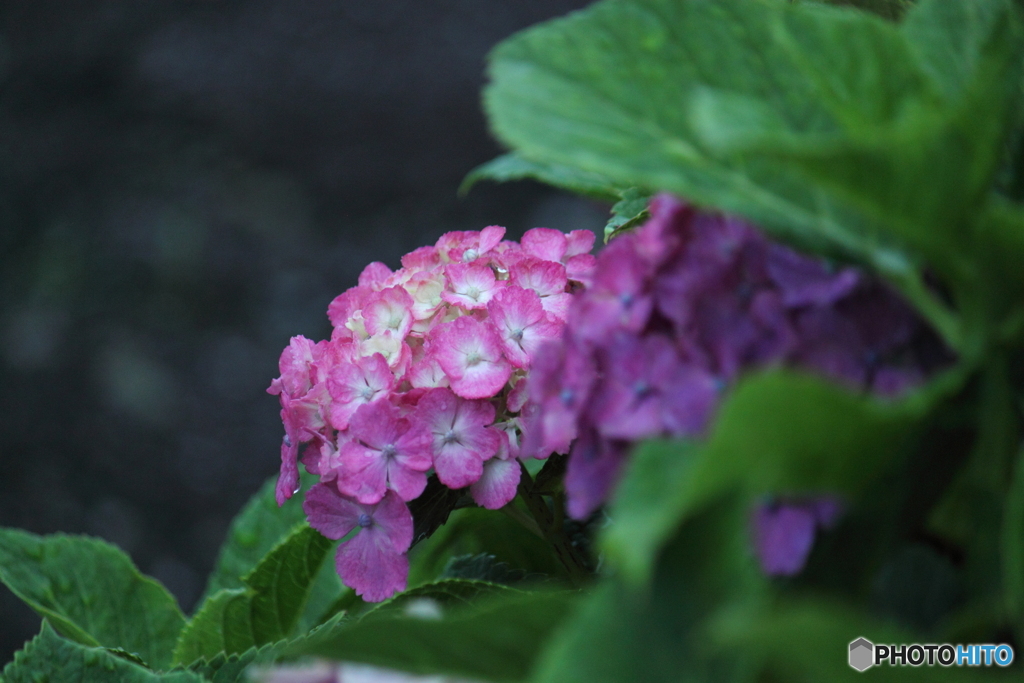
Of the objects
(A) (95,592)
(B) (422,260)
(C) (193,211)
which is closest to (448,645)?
(B) (422,260)

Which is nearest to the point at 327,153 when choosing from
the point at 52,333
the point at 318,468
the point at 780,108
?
the point at 52,333

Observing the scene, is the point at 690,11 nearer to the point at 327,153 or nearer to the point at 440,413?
the point at 440,413

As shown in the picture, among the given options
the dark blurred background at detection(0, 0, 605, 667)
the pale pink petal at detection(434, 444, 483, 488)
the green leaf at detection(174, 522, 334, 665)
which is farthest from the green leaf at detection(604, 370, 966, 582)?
the dark blurred background at detection(0, 0, 605, 667)

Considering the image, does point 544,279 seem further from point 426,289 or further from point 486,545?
point 486,545

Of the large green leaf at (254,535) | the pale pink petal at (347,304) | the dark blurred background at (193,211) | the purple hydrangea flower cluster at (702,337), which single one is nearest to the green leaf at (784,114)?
the purple hydrangea flower cluster at (702,337)

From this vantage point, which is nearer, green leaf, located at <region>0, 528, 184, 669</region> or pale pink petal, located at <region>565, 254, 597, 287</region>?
pale pink petal, located at <region>565, 254, 597, 287</region>

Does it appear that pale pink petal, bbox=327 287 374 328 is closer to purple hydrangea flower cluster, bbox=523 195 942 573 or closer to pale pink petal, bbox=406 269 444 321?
pale pink petal, bbox=406 269 444 321

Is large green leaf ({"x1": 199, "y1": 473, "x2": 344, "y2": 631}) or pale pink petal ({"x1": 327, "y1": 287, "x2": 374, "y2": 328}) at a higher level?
pale pink petal ({"x1": 327, "y1": 287, "x2": 374, "y2": 328})

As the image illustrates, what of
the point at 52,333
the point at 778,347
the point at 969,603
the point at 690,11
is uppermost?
the point at 690,11
